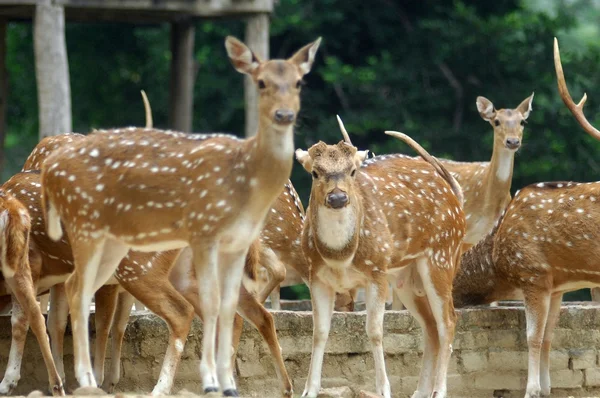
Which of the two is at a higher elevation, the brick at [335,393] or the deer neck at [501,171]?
the deer neck at [501,171]

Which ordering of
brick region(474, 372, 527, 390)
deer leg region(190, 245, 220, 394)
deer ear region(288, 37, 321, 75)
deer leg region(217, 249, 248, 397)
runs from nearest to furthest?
deer leg region(190, 245, 220, 394) < deer leg region(217, 249, 248, 397) < deer ear region(288, 37, 321, 75) < brick region(474, 372, 527, 390)

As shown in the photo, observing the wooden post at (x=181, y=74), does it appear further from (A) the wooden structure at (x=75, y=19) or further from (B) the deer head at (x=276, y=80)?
(B) the deer head at (x=276, y=80)

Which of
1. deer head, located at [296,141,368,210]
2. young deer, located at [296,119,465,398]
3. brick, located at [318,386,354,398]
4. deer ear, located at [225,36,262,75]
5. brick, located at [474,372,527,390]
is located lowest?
brick, located at [474,372,527,390]

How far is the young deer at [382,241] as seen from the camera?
8516 mm

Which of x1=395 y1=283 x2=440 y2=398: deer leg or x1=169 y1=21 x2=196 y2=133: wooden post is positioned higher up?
x1=169 y1=21 x2=196 y2=133: wooden post

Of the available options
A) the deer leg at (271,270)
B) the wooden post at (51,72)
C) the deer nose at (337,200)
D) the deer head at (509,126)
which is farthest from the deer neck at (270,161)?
the wooden post at (51,72)

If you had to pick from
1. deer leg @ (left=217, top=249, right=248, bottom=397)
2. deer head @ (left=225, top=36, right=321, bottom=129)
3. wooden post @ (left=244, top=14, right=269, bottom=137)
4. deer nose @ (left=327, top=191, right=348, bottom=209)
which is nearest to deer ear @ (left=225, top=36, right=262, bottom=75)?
deer head @ (left=225, top=36, right=321, bottom=129)

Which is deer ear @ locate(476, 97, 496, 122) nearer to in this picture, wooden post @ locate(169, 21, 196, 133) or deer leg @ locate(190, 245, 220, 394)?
wooden post @ locate(169, 21, 196, 133)

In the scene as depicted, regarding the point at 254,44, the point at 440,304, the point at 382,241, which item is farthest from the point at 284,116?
A: the point at 254,44

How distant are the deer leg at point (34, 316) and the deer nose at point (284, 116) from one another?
2165mm

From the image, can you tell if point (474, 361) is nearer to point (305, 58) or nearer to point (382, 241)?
point (382, 241)

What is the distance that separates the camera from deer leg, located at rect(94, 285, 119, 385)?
30.7 ft

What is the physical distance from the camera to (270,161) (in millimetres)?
7316

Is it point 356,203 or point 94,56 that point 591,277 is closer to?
point 356,203
